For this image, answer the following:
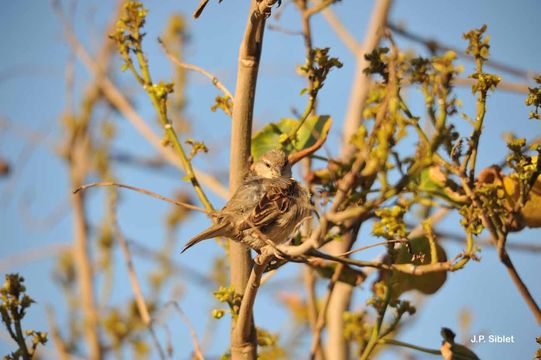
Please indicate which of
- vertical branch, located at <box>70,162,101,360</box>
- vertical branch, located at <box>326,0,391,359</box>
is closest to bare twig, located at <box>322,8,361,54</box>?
vertical branch, located at <box>326,0,391,359</box>

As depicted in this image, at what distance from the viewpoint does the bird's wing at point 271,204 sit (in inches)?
120

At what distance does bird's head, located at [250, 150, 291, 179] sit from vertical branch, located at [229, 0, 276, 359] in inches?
36.0

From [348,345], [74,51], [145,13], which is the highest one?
[74,51]

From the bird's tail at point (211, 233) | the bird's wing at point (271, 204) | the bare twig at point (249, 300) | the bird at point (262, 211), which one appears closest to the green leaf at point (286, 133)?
the bird at point (262, 211)

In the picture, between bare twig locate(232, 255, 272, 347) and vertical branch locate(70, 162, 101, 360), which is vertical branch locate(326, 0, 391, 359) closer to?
bare twig locate(232, 255, 272, 347)

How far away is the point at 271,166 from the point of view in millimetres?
3686

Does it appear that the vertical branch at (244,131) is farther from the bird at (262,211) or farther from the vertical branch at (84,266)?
the vertical branch at (84,266)

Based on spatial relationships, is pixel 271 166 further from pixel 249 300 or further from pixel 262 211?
pixel 249 300

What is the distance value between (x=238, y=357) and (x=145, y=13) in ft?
5.46

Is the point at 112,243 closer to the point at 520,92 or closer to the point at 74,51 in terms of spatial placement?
the point at 74,51

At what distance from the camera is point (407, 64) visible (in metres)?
2.57

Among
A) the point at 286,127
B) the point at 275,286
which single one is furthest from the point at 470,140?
the point at 275,286

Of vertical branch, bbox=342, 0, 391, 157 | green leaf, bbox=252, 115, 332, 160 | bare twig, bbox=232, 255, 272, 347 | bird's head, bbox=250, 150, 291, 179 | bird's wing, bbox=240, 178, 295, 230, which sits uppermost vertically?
vertical branch, bbox=342, 0, 391, 157

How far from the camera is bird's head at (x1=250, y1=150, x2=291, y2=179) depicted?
3.50 m
